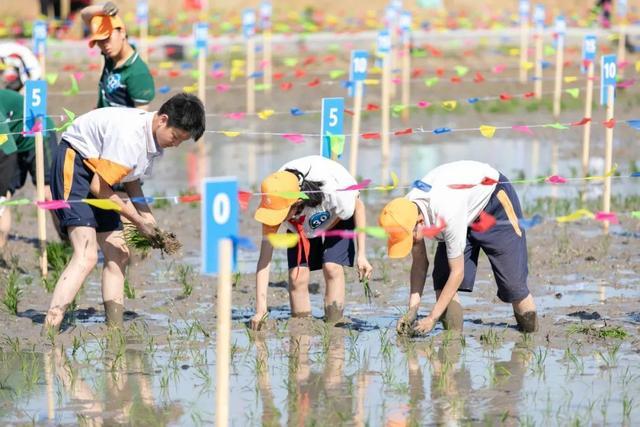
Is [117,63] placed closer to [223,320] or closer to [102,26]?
[102,26]

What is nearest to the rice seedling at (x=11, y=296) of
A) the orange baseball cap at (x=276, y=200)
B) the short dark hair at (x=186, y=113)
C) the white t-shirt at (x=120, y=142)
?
the white t-shirt at (x=120, y=142)

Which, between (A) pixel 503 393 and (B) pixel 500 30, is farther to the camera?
(B) pixel 500 30

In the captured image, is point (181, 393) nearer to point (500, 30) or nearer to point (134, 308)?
point (134, 308)

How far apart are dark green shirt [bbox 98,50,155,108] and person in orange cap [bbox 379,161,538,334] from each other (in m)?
2.52

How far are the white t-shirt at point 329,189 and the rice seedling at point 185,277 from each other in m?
1.62

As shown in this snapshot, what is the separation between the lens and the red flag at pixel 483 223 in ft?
24.7

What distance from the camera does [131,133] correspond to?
7.48 meters

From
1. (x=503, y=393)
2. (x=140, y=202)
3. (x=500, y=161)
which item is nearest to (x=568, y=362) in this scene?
(x=503, y=393)

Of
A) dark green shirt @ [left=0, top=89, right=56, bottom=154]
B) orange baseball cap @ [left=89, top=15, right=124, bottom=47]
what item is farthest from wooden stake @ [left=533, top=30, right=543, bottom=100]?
orange baseball cap @ [left=89, top=15, right=124, bottom=47]

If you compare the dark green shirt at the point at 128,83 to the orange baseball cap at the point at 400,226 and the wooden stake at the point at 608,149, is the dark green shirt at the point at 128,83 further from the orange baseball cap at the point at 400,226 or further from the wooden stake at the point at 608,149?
the wooden stake at the point at 608,149

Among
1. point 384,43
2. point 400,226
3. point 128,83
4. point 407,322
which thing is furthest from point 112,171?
point 384,43

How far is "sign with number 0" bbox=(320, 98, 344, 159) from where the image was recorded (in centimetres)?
943

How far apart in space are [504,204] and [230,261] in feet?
9.45

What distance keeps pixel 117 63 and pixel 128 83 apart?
7.2 inches
